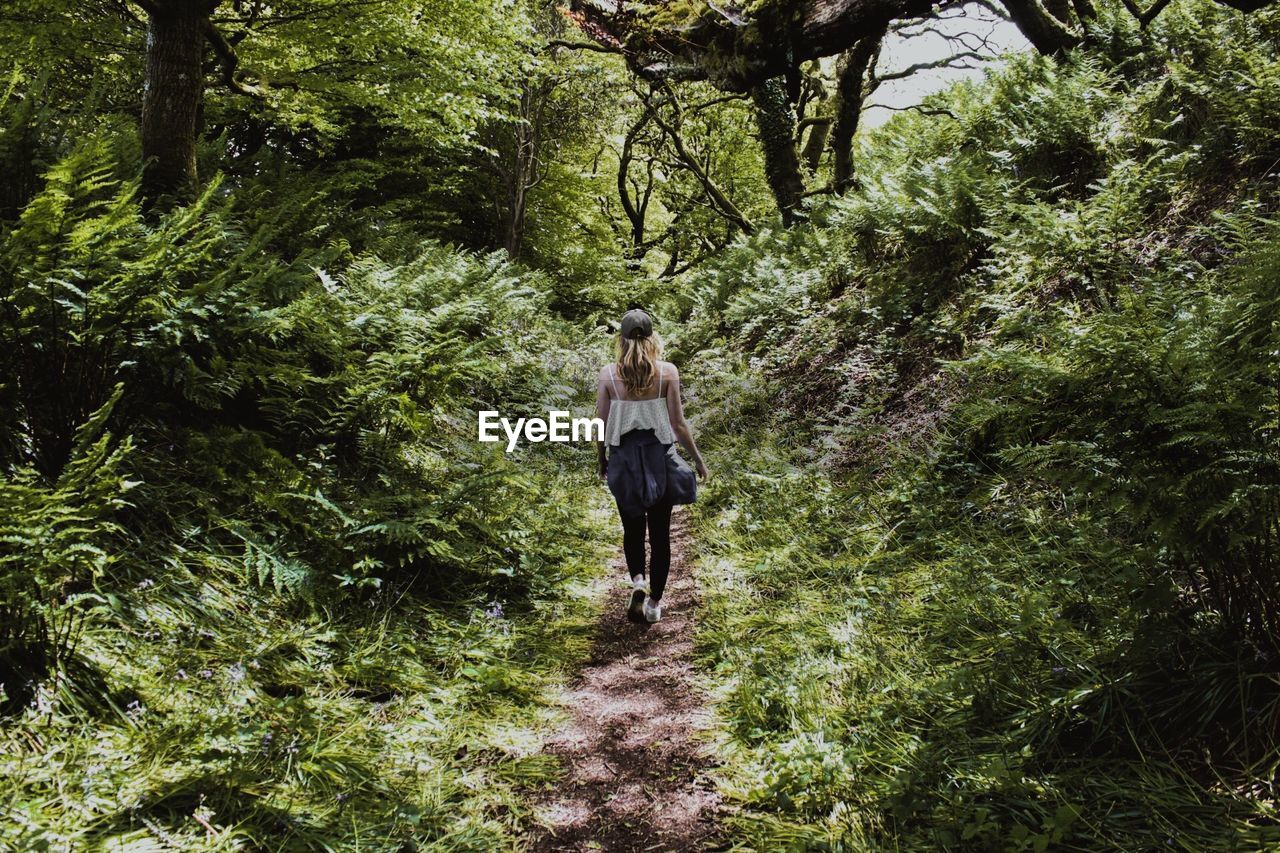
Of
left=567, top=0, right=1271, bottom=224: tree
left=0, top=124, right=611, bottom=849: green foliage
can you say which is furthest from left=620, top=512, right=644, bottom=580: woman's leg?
left=567, top=0, right=1271, bottom=224: tree

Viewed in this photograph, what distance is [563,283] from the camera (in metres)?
19.7

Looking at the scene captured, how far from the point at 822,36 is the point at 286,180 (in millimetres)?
A: 7313

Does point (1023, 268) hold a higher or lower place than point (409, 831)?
higher

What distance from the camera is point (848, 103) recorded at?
1216 centimetres

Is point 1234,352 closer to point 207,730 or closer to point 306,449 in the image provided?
point 207,730

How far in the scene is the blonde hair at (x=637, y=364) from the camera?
4.78m

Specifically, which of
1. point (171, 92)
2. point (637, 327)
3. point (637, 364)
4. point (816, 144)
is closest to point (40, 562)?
point (637, 364)

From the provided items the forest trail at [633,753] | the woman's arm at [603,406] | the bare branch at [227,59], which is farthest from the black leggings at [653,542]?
the bare branch at [227,59]

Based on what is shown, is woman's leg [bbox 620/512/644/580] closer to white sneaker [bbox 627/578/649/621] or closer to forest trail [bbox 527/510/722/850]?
white sneaker [bbox 627/578/649/621]

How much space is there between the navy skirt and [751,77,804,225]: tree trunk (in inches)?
339

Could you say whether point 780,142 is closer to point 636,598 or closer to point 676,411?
point 676,411

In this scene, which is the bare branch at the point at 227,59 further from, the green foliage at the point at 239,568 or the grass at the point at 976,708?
Result: the grass at the point at 976,708

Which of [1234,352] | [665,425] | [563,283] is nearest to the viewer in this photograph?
[1234,352]

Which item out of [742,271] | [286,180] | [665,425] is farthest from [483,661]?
[742,271]
